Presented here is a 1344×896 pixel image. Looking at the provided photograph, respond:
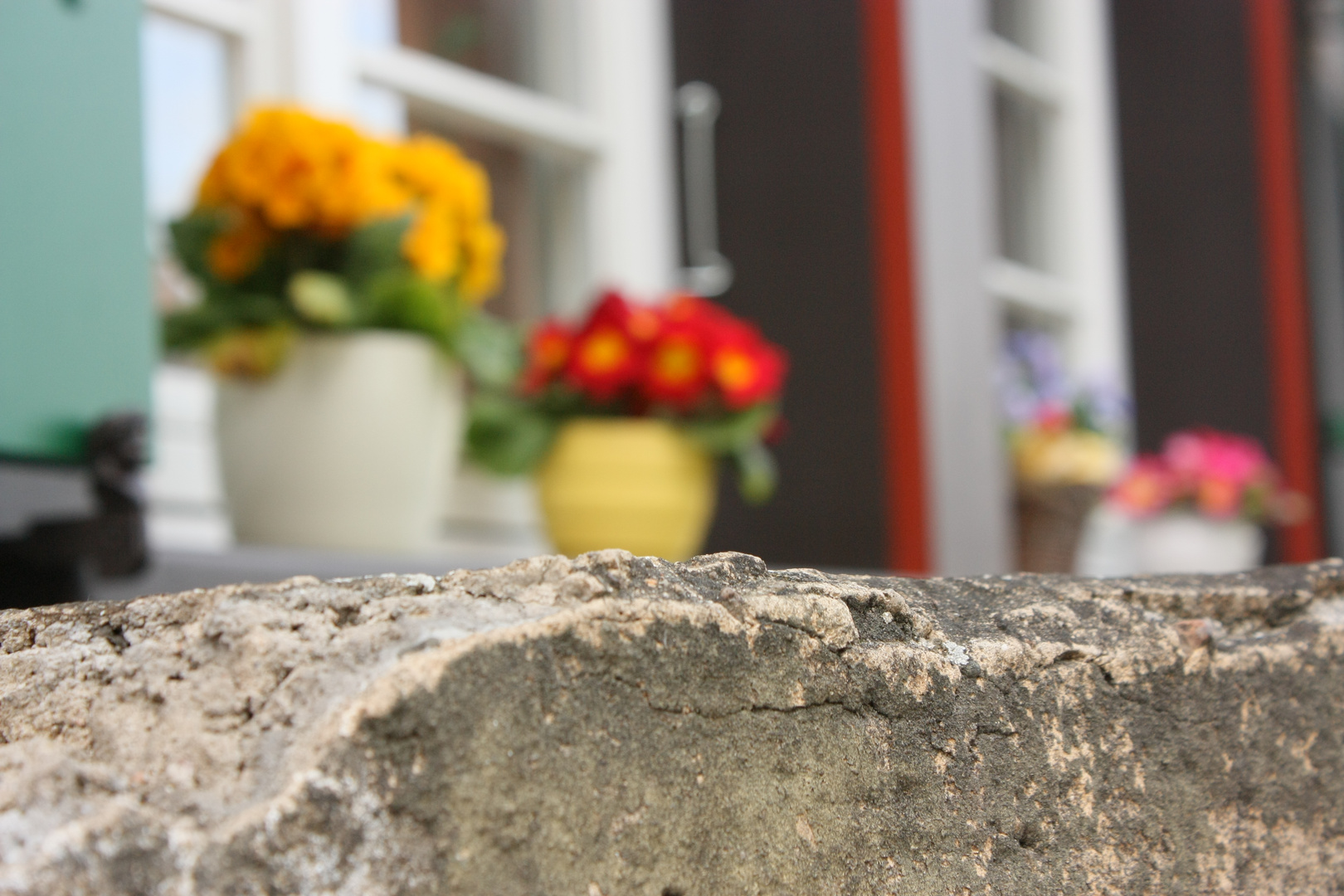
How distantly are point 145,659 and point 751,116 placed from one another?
7.23 feet

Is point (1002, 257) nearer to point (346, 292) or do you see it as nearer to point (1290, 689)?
point (346, 292)

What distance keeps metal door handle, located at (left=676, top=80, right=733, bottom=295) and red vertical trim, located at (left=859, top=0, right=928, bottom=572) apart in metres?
0.32

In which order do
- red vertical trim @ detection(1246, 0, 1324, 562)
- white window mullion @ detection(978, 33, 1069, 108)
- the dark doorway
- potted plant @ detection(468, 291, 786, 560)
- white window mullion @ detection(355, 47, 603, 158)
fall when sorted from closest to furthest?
potted plant @ detection(468, 291, 786, 560)
white window mullion @ detection(355, 47, 603, 158)
the dark doorway
white window mullion @ detection(978, 33, 1069, 108)
red vertical trim @ detection(1246, 0, 1324, 562)

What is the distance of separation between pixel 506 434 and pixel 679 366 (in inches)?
10.8

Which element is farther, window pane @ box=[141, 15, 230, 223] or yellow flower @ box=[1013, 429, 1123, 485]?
yellow flower @ box=[1013, 429, 1123, 485]

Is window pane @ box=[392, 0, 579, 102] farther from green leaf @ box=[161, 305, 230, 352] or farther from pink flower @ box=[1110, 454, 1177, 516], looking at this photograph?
pink flower @ box=[1110, 454, 1177, 516]

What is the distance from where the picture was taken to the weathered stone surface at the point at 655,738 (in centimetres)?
33

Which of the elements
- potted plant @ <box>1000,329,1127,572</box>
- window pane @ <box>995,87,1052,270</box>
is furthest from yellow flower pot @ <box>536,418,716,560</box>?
window pane @ <box>995,87,1052,270</box>

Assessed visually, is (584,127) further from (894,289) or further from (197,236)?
(197,236)

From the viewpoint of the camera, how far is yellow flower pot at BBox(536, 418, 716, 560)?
1735mm

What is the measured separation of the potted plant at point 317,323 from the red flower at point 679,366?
302 millimetres

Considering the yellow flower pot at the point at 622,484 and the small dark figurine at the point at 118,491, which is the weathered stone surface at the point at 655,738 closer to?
the small dark figurine at the point at 118,491

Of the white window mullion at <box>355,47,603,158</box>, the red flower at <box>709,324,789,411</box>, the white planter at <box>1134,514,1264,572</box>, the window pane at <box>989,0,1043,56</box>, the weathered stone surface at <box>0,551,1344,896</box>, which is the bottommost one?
the white planter at <box>1134,514,1264,572</box>

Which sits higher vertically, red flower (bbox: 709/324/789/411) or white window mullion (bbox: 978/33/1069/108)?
white window mullion (bbox: 978/33/1069/108)
